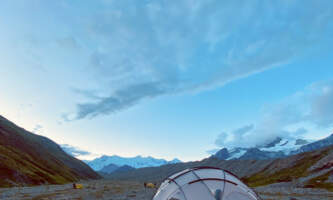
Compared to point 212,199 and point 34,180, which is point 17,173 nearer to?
point 34,180

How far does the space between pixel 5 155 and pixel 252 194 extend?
11142cm

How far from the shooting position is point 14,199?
37938 mm

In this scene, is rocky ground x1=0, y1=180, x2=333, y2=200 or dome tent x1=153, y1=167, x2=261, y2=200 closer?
dome tent x1=153, y1=167, x2=261, y2=200

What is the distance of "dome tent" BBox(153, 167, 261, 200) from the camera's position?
15.1 meters

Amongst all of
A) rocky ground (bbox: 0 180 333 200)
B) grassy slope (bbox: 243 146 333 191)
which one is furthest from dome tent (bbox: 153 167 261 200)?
grassy slope (bbox: 243 146 333 191)

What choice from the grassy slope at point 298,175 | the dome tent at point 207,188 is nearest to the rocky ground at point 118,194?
the grassy slope at point 298,175

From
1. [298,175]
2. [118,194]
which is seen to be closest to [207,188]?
[118,194]

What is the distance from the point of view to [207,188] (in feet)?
50.3

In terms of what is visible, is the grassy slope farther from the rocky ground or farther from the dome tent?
the dome tent

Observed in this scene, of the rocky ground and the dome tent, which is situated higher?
the dome tent

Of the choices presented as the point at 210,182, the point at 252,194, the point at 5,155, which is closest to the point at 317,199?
the point at 252,194

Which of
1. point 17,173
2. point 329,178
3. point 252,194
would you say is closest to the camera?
point 252,194

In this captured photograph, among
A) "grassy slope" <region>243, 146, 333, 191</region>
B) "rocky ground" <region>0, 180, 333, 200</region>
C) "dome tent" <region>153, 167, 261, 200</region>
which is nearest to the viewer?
"dome tent" <region>153, 167, 261, 200</region>

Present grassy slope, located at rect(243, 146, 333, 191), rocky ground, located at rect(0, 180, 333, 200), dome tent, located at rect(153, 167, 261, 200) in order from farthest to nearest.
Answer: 1. grassy slope, located at rect(243, 146, 333, 191)
2. rocky ground, located at rect(0, 180, 333, 200)
3. dome tent, located at rect(153, 167, 261, 200)
